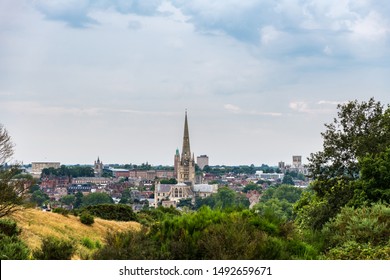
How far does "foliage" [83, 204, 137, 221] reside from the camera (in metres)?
38.4

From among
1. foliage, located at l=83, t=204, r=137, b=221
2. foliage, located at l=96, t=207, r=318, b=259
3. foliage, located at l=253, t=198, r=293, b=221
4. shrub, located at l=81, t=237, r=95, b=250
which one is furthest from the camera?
foliage, located at l=83, t=204, r=137, b=221

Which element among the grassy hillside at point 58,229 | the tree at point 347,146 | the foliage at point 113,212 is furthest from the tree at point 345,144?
the foliage at point 113,212

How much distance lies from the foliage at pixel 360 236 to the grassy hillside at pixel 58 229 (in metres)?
5.90

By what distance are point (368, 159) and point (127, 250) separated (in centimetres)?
1264

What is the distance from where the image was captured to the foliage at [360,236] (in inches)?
421

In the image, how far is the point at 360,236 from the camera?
12039 mm

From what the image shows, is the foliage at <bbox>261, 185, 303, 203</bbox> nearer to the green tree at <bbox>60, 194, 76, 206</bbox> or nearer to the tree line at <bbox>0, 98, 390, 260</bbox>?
the green tree at <bbox>60, 194, 76, 206</bbox>

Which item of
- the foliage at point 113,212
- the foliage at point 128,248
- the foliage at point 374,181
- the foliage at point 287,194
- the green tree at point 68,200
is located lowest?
the green tree at point 68,200

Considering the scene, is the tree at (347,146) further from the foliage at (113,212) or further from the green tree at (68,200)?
the green tree at (68,200)

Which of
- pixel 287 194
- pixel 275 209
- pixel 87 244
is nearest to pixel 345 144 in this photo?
pixel 87 244

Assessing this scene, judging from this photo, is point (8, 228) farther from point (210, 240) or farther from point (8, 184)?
point (210, 240)

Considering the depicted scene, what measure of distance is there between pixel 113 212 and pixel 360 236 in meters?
29.0

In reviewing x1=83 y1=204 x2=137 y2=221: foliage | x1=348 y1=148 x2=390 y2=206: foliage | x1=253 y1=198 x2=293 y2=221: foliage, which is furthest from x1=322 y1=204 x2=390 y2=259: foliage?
x1=83 y1=204 x2=137 y2=221: foliage

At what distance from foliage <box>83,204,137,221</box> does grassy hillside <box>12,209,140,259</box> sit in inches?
356
